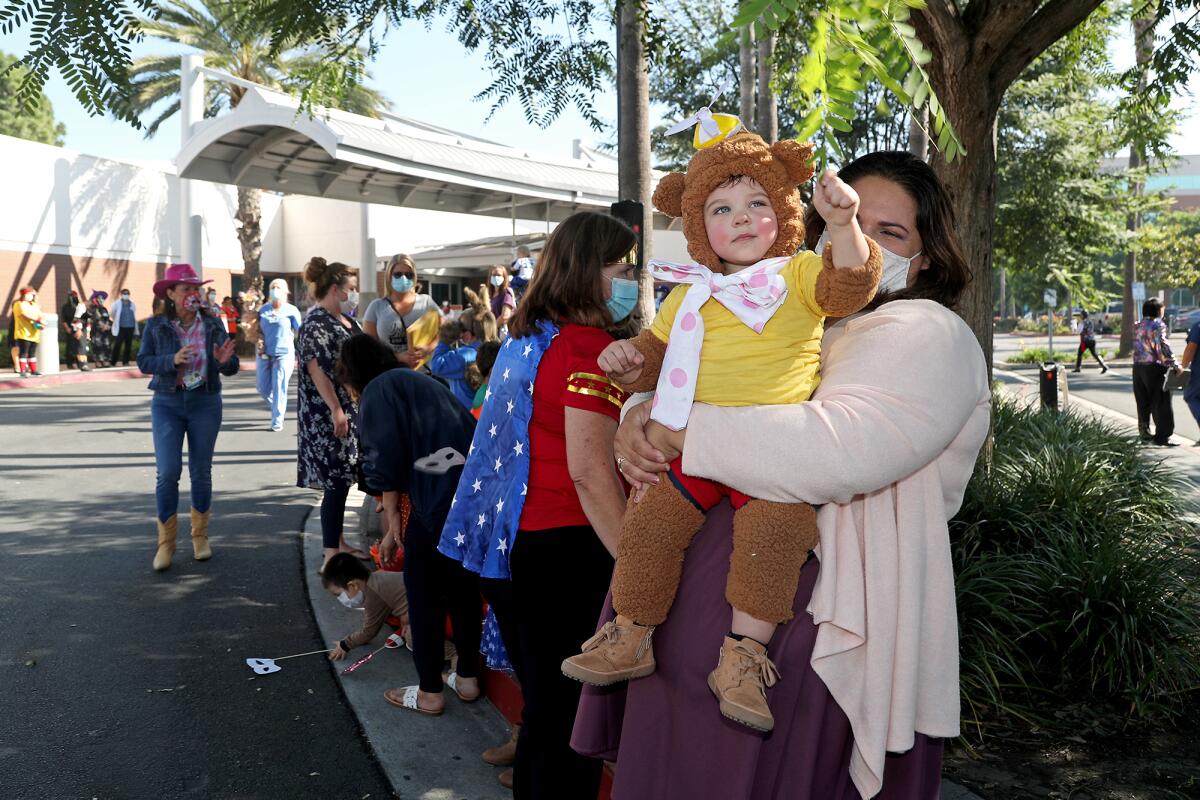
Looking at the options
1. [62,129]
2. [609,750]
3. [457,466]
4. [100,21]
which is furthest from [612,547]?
[62,129]

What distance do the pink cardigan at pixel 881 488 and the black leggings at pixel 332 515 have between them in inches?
195

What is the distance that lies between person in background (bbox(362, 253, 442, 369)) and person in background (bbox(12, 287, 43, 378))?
18.2 metres

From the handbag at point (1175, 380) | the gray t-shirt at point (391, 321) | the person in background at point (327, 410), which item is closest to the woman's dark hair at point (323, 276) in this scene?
the person in background at point (327, 410)

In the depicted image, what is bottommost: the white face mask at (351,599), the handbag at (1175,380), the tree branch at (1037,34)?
the white face mask at (351,599)

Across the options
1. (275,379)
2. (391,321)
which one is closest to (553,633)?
(391,321)

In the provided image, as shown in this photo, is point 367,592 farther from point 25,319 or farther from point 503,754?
point 25,319

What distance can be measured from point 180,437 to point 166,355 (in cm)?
63

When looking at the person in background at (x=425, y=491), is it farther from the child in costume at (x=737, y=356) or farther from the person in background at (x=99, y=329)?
the person in background at (x=99, y=329)

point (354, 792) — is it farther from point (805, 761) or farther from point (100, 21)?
point (100, 21)

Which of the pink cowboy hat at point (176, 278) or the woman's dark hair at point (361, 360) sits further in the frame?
the pink cowboy hat at point (176, 278)

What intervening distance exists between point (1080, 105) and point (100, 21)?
20.1 m

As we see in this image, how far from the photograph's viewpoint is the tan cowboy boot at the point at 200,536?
7.05 m

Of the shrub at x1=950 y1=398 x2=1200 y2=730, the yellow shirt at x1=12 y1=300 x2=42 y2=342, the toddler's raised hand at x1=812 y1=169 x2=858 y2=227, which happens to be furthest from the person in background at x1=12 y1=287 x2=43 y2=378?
the toddler's raised hand at x1=812 y1=169 x2=858 y2=227

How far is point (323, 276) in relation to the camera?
260 inches
